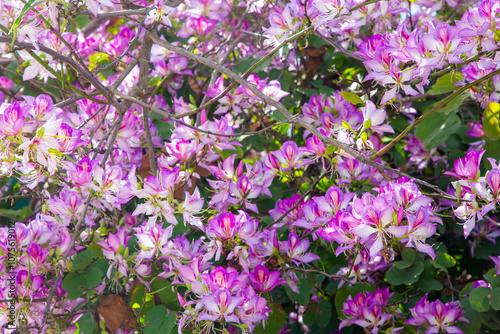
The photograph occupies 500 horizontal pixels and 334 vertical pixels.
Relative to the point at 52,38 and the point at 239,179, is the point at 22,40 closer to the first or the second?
the point at 52,38

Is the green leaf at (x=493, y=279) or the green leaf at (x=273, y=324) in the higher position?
the green leaf at (x=493, y=279)

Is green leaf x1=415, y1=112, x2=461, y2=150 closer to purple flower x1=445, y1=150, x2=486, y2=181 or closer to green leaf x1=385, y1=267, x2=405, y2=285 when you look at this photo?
purple flower x1=445, y1=150, x2=486, y2=181

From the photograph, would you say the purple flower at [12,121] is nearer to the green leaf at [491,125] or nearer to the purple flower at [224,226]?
the purple flower at [224,226]

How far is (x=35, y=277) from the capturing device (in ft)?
4.12

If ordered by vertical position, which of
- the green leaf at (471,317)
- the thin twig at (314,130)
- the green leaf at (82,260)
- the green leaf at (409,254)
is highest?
the thin twig at (314,130)

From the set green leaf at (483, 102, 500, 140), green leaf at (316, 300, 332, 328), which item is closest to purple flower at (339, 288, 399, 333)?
green leaf at (316, 300, 332, 328)

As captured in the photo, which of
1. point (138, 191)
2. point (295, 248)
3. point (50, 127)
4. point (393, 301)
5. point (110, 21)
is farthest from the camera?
point (110, 21)

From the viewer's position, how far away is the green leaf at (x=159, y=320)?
121 cm

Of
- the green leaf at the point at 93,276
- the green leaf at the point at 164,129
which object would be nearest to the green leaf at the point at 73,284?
the green leaf at the point at 93,276

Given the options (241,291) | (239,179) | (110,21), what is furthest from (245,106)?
(110,21)

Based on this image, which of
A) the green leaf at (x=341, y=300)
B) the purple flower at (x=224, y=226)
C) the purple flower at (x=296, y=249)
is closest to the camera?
the purple flower at (x=224, y=226)

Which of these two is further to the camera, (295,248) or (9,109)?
(295,248)

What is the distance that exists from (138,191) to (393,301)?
0.81 meters

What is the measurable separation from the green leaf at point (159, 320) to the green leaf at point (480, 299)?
752 mm
